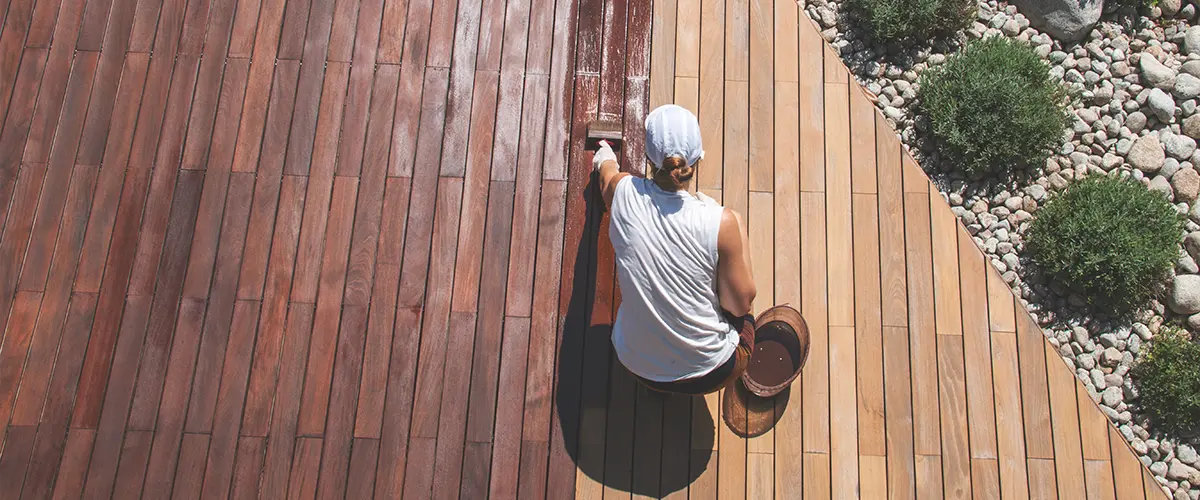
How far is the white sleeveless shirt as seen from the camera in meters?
2.60

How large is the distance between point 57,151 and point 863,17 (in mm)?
3507

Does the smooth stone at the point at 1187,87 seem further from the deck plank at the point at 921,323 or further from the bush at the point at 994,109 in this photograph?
the deck plank at the point at 921,323

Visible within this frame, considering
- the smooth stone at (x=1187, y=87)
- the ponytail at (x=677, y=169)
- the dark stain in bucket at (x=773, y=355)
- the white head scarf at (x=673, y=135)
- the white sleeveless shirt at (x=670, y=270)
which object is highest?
the smooth stone at (x=1187, y=87)

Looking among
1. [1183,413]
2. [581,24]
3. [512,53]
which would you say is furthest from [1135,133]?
[512,53]

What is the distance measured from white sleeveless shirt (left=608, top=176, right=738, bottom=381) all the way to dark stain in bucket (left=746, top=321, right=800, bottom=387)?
56 cm

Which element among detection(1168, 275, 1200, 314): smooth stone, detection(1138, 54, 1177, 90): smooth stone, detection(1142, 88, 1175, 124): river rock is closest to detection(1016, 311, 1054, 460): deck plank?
detection(1168, 275, 1200, 314): smooth stone

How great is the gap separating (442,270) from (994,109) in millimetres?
2406

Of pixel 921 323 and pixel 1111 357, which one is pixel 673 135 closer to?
pixel 921 323

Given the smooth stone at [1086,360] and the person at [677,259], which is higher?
the person at [677,259]

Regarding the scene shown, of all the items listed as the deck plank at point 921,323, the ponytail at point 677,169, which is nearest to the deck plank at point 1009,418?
the deck plank at point 921,323

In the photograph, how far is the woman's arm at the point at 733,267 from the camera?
2.61 meters

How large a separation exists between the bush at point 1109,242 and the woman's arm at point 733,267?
1561 millimetres

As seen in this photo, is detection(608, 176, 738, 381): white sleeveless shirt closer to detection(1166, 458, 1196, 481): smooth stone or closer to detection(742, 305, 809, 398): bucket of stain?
detection(742, 305, 809, 398): bucket of stain

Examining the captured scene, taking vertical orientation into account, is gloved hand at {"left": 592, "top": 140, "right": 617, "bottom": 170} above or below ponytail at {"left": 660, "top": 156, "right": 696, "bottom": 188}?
above
